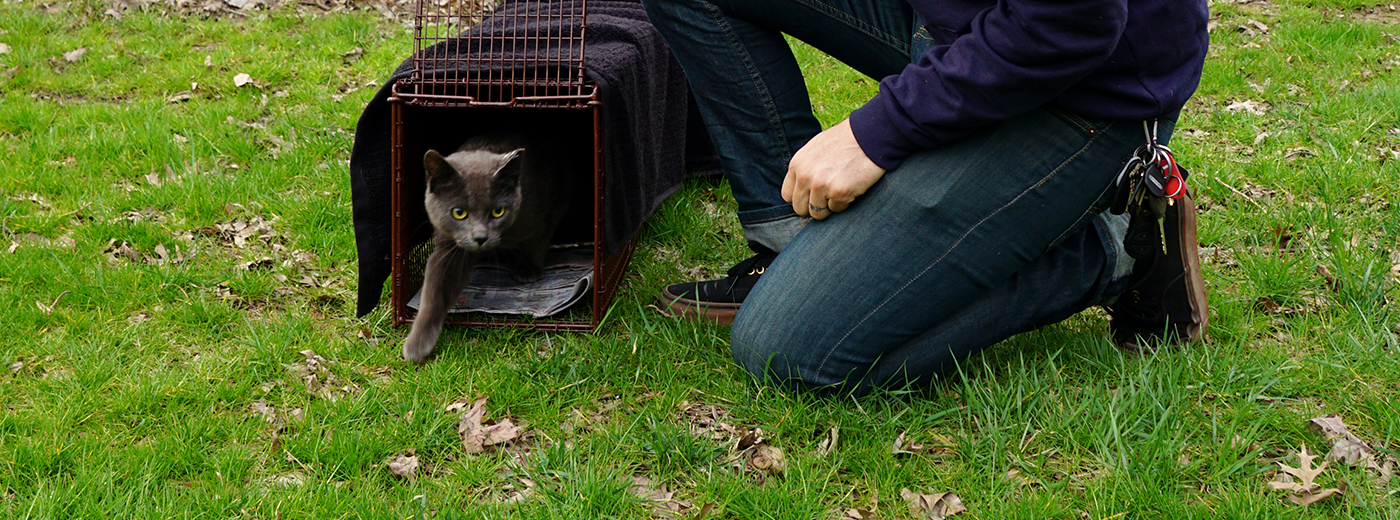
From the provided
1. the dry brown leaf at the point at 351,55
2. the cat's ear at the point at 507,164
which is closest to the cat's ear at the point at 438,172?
the cat's ear at the point at 507,164

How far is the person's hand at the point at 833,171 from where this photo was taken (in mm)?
1811

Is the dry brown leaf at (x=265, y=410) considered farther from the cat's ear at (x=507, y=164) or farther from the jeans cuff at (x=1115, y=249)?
the jeans cuff at (x=1115, y=249)

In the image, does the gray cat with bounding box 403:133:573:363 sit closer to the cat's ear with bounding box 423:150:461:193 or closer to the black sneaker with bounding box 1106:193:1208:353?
the cat's ear with bounding box 423:150:461:193

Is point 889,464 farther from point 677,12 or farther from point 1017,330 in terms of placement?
point 677,12

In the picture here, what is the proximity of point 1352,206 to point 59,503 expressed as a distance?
352 cm

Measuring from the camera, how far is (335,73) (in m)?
4.29

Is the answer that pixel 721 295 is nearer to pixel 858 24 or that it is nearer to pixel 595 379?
pixel 595 379

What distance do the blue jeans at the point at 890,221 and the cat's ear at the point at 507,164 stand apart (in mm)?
489

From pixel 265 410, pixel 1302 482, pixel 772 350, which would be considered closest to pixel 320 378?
pixel 265 410

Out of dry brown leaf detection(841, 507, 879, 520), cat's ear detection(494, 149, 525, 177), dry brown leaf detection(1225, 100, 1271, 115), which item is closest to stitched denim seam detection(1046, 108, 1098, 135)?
dry brown leaf detection(841, 507, 879, 520)

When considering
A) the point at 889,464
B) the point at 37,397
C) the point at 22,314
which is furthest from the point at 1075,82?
the point at 22,314

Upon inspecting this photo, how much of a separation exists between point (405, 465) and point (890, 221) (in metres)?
1.13

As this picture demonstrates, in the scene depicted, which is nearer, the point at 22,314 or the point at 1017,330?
the point at 1017,330

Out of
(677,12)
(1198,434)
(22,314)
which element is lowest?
(22,314)
